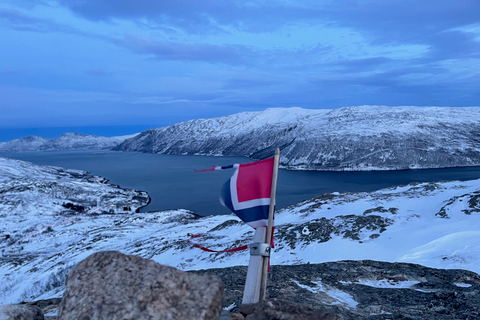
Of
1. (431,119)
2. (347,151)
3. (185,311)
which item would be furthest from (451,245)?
(431,119)

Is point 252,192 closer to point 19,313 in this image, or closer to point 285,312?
point 285,312

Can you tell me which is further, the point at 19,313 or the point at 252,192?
the point at 252,192

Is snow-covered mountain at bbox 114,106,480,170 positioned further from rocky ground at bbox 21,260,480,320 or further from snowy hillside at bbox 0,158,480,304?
rocky ground at bbox 21,260,480,320

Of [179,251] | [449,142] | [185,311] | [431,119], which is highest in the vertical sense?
[431,119]

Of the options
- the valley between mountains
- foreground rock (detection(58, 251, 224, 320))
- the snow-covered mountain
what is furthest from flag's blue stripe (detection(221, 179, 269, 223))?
the snow-covered mountain

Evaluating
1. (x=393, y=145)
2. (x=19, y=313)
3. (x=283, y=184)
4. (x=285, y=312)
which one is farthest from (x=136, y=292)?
(x=393, y=145)

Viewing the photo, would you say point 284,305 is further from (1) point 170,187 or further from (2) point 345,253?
(1) point 170,187
